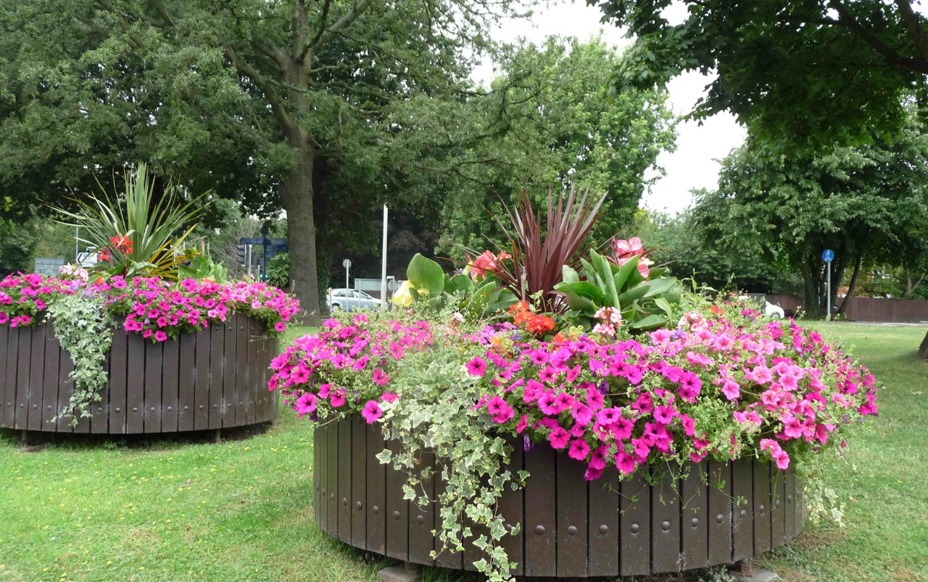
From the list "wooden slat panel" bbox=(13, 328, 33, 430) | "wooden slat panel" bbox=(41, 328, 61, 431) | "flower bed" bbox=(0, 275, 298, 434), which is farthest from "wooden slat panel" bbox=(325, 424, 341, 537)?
"wooden slat panel" bbox=(13, 328, 33, 430)

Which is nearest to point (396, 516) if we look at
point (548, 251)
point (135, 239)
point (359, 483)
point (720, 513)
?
point (359, 483)

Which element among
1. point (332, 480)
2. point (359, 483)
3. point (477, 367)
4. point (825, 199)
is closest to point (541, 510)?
point (477, 367)

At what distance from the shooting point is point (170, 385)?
6.20 metres

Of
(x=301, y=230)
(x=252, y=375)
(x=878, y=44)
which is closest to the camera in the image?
(x=252, y=375)

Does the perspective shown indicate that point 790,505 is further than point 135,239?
No

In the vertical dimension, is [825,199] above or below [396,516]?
above

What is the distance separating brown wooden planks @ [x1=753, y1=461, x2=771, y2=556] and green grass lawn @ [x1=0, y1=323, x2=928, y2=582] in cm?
39

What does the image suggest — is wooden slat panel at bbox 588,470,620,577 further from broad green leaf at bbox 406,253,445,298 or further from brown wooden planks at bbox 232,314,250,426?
brown wooden planks at bbox 232,314,250,426

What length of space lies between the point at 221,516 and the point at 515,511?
2116 millimetres

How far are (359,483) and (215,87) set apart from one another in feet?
43.5

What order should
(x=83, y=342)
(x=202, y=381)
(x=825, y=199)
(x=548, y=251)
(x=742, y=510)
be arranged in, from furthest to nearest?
(x=825, y=199), (x=202, y=381), (x=83, y=342), (x=548, y=251), (x=742, y=510)

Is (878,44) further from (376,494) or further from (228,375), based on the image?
(376,494)

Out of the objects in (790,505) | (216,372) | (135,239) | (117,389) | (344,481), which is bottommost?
(790,505)

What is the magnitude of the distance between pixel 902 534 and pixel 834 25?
721 centimetres
